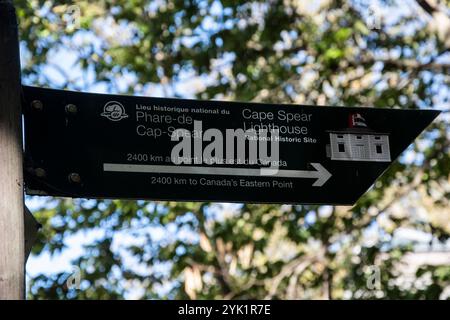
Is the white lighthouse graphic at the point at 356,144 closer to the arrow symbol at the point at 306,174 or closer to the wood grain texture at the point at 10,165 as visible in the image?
the arrow symbol at the point at 306,174

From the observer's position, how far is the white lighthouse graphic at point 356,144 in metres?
2.78

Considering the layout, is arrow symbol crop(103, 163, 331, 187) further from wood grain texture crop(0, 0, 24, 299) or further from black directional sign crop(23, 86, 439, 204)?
wood grain texture crop(0, 0, 24, 299)

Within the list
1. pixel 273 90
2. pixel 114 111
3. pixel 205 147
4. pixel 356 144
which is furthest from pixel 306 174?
pixel 273 90

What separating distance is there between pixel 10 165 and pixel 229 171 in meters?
0.77

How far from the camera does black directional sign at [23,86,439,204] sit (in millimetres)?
2551

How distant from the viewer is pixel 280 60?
8.08m

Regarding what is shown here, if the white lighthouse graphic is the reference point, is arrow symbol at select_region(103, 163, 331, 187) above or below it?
below

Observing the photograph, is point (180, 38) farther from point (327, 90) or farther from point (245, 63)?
point (327, 90)

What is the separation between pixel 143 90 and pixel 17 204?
6.38 m

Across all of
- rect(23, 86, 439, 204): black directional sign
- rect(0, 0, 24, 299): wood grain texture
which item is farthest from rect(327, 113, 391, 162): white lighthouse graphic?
rect(0, 0, 24, 299): wood grain texture

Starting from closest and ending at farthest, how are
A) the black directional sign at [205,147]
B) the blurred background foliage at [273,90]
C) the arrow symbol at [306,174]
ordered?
the black directional sign at [205,147]
the arrow symbol at [306,174]
the blurred background foliage at [273,90]

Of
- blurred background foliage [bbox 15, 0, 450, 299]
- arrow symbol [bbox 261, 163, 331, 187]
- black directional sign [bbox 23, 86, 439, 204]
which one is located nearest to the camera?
black directional sign [bbox 23, 86, 439, 204]

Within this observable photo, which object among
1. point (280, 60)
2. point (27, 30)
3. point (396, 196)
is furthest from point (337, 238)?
point (27, 30)

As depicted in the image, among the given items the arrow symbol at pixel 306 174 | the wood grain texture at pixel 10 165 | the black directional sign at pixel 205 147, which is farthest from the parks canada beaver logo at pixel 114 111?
the arrow symbol at pixel 306 174
